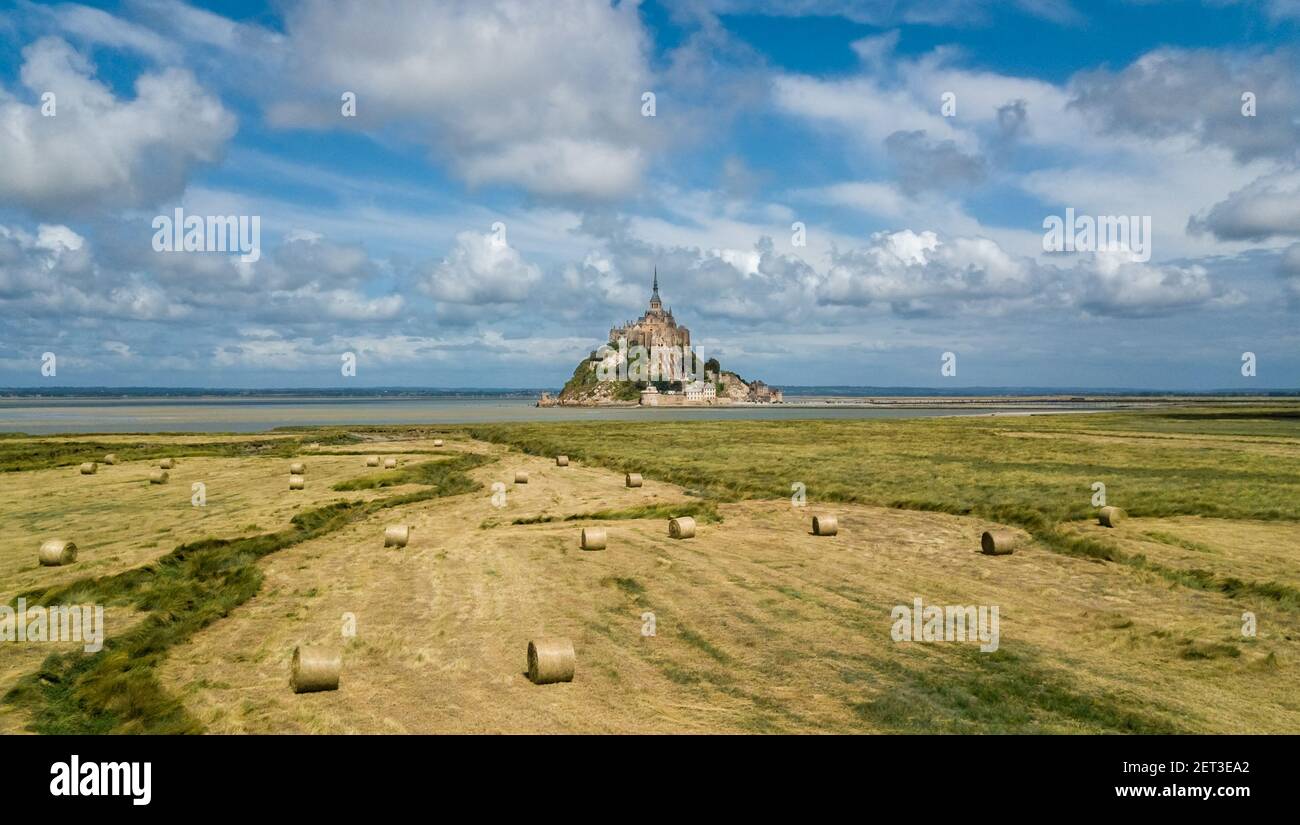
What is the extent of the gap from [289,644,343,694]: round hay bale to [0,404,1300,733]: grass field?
196mm

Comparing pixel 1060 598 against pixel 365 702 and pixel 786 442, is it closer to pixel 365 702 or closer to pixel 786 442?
pixel 365 702

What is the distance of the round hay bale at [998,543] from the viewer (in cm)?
2188

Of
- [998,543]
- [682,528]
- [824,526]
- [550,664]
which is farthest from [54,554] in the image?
[998,543]

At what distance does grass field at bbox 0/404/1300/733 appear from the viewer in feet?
36.4

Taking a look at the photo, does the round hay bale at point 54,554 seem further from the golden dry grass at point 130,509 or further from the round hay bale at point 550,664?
the round hay bale at point 550,664

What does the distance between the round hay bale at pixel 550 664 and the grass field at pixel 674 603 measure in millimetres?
228

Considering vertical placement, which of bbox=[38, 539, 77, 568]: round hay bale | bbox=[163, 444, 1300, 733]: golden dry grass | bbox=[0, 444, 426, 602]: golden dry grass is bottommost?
bbox=[163, 444, 1300, 733]: golden dry grass

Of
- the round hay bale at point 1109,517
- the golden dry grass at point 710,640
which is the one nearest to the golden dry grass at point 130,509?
the golden dry grass at point 710,640

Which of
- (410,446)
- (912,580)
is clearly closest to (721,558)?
(912,580)

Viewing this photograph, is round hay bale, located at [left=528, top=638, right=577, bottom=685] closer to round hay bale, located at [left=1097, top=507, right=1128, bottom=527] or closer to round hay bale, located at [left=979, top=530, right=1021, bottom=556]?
round hay bale, located at [left=979, top=530, right=1021, bottom=556]

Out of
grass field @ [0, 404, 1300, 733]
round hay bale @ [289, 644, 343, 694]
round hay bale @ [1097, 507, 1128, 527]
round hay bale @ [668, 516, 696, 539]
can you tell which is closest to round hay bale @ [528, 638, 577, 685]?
grass field @ [0, 404, 1300, 733]

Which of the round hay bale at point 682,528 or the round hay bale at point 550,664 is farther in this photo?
the round hay bale at point 682,528
